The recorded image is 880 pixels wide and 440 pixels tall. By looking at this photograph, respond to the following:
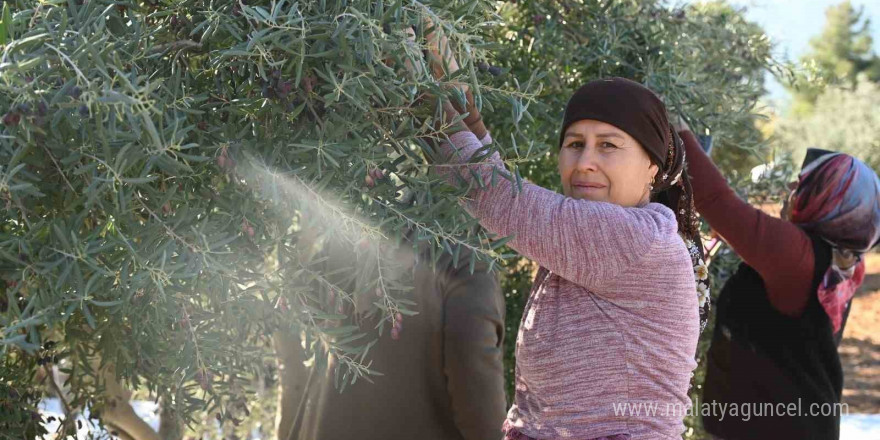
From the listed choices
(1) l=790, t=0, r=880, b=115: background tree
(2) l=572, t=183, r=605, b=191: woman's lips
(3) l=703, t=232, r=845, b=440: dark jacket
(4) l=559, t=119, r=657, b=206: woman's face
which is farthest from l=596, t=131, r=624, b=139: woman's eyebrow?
(1) l=790, t=0, r=880, b=115: background tree

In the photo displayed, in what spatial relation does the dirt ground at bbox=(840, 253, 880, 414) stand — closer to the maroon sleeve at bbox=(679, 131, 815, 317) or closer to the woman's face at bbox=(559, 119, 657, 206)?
the maroon sleeve at bbox=(679, 131, 815, 317)

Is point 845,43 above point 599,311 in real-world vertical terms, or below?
above

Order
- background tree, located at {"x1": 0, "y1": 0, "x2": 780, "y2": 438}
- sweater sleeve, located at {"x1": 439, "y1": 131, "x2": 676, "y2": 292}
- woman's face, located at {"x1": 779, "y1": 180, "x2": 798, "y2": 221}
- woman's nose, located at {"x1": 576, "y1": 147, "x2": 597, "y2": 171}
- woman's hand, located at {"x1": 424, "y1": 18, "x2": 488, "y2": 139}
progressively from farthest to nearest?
1. woman's face, located at {"x1": 779, "y1": 180, "x2": 798, "y2": 221}
2. woman's nose, located at {"x1": 576, "y1": 147, "x2": 597, "y2": 171}
3. sweater sleeve, located at {"x1": 439, "y1": 131, "x2": 676, "y2": 292}
4. woman's hand, located at {"x1": 424, "y1": 18, "x2": 488, "y2": 139}
5. background tree, located at {"x1": 0, "y1": 0, "x2": 780, "y2": 438}

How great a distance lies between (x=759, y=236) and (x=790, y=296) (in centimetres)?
27

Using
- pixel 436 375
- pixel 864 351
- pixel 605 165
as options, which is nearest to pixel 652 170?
pixel 605 165

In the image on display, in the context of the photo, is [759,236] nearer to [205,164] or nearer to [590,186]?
[590,186]

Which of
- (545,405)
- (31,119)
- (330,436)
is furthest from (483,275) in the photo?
(31,119)

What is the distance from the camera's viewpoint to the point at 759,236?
340 centimetres

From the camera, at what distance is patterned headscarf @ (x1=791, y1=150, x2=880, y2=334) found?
3549 millimetres

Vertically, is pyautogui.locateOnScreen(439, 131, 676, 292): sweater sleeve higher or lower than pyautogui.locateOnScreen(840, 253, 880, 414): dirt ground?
higher

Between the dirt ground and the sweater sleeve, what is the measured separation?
8.21m

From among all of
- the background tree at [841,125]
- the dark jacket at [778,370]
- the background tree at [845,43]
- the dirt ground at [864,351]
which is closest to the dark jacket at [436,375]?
the dark jacket at [778,370]

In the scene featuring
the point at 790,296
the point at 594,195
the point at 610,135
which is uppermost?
the point at 610,135

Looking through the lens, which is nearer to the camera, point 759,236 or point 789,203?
point 759,236
